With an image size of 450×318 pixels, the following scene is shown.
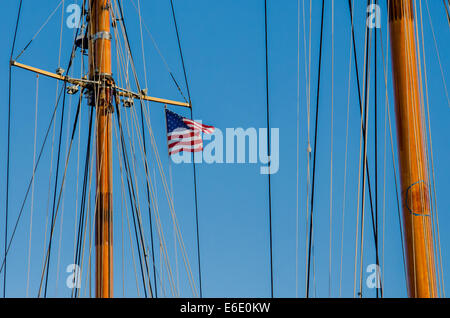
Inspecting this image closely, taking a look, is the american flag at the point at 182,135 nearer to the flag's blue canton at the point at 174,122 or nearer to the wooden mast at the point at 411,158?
the flag's blue canton at the point at 174,122

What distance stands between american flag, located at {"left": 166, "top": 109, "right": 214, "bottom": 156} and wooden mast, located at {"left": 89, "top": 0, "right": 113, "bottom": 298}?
2402 mm

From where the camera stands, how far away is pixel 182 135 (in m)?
26.6

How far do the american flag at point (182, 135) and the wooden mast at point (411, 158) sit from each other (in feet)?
37.7

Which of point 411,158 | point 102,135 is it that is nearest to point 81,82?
point 102,135

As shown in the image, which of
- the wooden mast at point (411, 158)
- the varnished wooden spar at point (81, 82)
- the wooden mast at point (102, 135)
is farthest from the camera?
the varnished wooden spar at point (81, 82)

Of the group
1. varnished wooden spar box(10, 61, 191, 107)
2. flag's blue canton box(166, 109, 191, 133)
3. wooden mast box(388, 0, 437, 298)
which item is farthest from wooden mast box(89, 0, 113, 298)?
wooden mast box(388, 0, 437, 298)

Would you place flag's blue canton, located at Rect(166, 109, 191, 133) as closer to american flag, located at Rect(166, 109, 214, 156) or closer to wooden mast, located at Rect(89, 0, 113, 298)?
american flag, located at Rect(166, 109, 214, 156)

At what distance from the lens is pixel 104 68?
2509 centimetres

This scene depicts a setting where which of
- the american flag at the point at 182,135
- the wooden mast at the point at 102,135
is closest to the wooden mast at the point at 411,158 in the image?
the wooden mast at the point at 102,135

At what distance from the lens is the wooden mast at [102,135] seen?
74.4 feet
